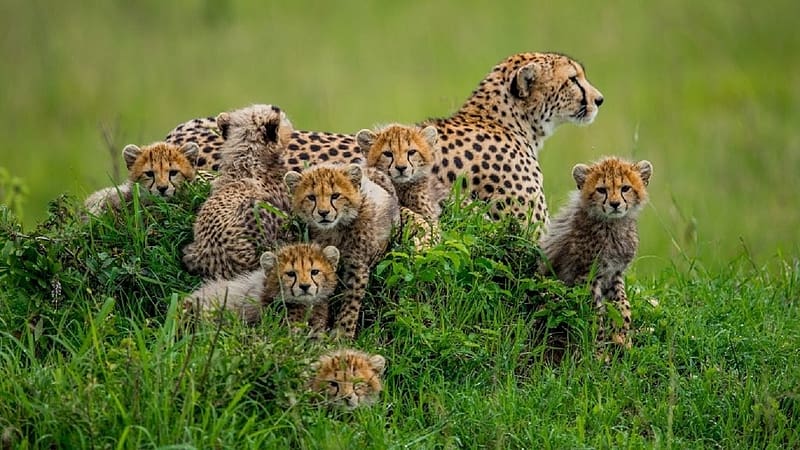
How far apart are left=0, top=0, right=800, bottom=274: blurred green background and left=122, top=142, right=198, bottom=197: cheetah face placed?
16.4 feet

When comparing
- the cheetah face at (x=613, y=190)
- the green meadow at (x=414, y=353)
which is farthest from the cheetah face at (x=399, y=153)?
the cheetah face at (x=613, y=190)

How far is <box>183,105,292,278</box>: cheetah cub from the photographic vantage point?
6031mm

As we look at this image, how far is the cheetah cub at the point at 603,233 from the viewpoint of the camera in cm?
605

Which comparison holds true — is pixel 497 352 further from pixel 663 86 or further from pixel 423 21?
pixel 423 21

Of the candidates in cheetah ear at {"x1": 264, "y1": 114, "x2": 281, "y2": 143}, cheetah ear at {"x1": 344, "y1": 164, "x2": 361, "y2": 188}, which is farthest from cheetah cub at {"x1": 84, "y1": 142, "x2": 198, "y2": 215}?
cheetah ear at {"x1": 344, "y1": 164, "x2": 361, "y2": 188}

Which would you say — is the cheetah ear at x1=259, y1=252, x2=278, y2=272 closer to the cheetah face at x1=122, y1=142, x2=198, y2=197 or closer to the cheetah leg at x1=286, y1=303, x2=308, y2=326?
the cheetah leg at x1=286, y1=303, x2=308, y2=326

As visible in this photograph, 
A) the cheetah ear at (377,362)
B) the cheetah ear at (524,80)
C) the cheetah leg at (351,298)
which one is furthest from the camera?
the cheetah ear at (524,80)

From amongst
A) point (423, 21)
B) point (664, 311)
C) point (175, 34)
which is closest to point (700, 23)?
point (423, 21)

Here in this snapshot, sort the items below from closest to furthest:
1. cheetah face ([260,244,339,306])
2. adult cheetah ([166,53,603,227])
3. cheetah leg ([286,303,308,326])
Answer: cheetah face ([260,244,339,306]) < cheetah leg ([286,303,308,326]) < adult cheetah ([166,53,603,227])

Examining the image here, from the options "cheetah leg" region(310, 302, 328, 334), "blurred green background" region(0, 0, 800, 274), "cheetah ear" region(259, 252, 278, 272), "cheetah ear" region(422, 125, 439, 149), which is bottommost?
"cheetah leg" region(310, 302, 328, 334)

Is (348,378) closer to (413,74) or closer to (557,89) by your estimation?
(557,89)

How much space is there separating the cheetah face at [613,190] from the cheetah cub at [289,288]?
1091 millimetres

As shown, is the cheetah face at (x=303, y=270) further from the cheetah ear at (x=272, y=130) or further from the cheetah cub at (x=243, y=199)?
the cheetah ear at (x=272, y=130)

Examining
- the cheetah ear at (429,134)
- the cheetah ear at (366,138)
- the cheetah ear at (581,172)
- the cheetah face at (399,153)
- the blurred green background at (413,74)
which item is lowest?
the cheetah ear at (581,172)
